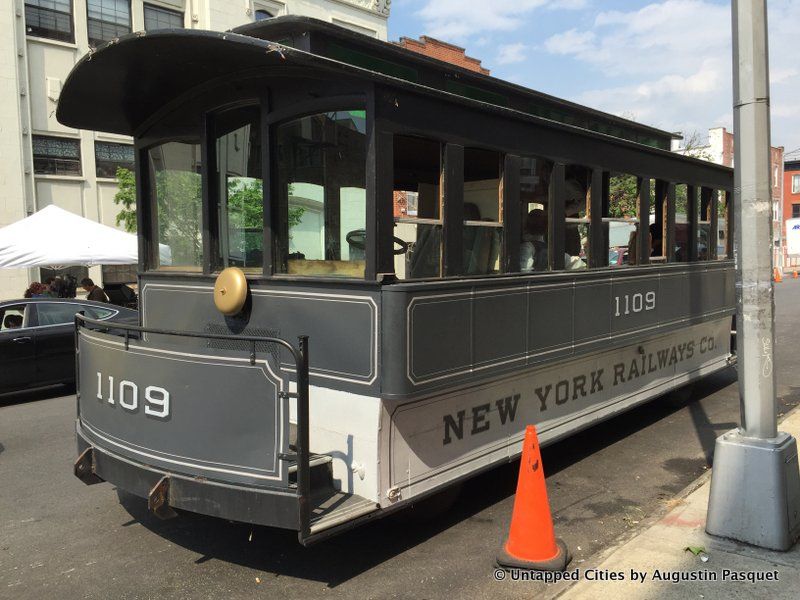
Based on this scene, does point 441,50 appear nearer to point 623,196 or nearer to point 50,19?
point 50,19

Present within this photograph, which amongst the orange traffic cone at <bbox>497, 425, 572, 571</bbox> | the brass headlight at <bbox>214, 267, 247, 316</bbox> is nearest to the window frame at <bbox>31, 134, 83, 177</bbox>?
the brass headlight at <bbox>214, 267, 247, 316</bbox>

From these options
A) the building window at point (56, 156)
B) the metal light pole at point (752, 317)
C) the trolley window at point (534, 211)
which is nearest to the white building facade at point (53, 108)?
the building window at point (56, 156)

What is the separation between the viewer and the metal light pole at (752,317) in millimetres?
3861

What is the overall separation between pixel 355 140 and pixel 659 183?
13.1ft

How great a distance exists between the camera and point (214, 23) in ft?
62.3

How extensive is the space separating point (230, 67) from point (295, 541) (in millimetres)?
2991

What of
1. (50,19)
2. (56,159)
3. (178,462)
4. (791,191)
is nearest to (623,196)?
(178,462)

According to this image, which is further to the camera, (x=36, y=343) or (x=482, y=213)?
(x=36, y=343)

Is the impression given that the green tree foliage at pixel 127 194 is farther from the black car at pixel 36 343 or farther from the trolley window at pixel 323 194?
the trolley window at pixel 323 194

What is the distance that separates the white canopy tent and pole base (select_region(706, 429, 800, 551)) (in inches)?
387

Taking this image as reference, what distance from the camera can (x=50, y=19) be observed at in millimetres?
17000

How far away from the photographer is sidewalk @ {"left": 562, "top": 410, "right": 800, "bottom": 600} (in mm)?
3371

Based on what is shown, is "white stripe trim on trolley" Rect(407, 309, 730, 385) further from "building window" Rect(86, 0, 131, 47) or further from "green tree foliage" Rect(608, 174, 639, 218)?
"building window" Rect(86, 0, 131, 47)

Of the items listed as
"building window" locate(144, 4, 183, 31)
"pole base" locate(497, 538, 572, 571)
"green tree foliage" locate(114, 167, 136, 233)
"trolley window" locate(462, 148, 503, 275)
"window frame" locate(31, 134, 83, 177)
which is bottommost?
"pole base" locate(497, 538, 572, 571)
